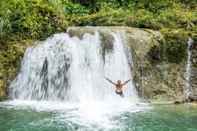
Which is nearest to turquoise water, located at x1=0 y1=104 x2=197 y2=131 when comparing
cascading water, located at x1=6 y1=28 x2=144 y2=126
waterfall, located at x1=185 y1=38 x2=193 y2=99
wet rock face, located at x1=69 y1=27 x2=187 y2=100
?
cascading water, located at x1=6 y1=28 x2=144 y2=126

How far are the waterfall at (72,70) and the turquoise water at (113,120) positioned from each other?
1.74m

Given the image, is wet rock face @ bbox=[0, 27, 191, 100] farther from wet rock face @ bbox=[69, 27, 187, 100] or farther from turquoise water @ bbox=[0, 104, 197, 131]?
turquoise water @ bbox=[0, 104, 197, 131]

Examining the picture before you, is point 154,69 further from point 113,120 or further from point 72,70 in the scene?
point 113,120

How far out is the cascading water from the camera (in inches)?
629

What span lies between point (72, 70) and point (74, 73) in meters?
0.11

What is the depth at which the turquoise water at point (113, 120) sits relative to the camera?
12.2 metres

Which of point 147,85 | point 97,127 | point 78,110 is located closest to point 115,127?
point 97,127

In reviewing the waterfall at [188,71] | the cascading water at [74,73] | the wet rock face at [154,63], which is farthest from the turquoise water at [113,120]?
the waterfall at [188,71]

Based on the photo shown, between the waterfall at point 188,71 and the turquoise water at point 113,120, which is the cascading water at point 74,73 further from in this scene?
the waterfall at point 188,71

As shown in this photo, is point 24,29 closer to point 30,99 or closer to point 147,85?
point 30,99

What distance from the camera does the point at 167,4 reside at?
70.5ft

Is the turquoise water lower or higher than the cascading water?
lower

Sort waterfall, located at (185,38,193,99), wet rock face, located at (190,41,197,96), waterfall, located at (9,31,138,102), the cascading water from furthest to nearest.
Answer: wet rock face, located at (190,41,197,96)
waterfall, located at (185,38,193,99)
waterfall, located at (9,31,138,102)
the cascading water

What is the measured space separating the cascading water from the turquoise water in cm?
137
